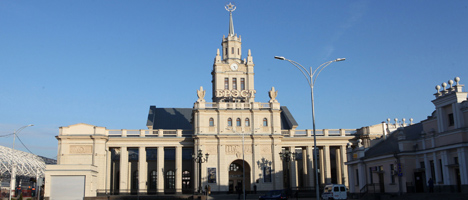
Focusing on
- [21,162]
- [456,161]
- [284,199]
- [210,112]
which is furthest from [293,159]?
[21,162]

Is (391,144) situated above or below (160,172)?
above

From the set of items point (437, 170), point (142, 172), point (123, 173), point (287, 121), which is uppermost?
point (287, 121)

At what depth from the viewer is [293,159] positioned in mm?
A: 73312

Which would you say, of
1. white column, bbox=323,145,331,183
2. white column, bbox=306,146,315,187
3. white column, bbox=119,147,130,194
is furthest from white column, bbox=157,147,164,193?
white column, bbox=323,145,331,183

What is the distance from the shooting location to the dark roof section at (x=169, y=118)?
3600 inches

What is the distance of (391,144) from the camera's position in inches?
2073

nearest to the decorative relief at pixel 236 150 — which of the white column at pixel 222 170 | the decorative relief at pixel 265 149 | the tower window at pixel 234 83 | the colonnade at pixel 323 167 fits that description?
the white column at pixel 222 170

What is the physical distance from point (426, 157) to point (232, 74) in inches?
1667

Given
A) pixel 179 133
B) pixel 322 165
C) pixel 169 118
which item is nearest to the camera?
pixel 179 133

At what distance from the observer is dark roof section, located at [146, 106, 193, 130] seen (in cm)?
9144

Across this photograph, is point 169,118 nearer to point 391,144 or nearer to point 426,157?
point 391,144

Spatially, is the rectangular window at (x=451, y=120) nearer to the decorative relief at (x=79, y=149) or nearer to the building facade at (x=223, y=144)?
the building facade at (x=223, y=144)

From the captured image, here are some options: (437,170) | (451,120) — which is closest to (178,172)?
(437,170)

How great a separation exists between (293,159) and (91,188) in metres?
32.6
